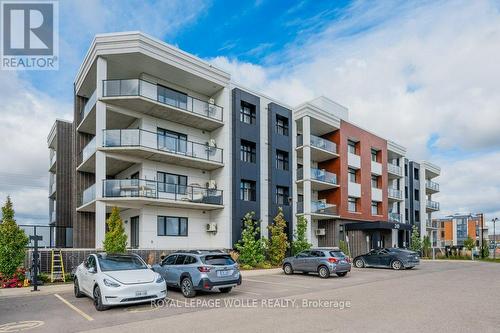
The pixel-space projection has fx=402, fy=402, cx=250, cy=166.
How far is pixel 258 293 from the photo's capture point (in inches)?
574

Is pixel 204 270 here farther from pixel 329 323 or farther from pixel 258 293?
pixel 329 323

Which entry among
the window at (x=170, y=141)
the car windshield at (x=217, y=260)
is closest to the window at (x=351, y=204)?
the window at (x=170, y=141)

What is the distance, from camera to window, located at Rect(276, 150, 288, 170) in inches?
1288

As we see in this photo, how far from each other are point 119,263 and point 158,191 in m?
11.7

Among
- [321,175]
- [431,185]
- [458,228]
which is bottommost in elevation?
[458,228]

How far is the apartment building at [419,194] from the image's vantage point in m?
52.1

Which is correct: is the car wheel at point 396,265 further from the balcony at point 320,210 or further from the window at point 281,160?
the window at point 281,160

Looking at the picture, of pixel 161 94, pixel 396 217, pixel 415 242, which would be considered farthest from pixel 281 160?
pixel 415 242

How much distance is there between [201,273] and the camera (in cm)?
1329

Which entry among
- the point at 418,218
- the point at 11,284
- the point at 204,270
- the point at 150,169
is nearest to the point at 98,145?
the point at 150,169

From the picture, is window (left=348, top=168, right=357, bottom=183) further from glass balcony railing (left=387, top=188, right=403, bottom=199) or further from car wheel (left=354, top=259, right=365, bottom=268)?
car wheel (left=354, top=259, right=365, bottom=268)

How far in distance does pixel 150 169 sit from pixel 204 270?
13.3 m

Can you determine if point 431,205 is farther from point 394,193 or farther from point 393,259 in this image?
point 393,259

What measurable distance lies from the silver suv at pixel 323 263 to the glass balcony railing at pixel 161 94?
1140cm
